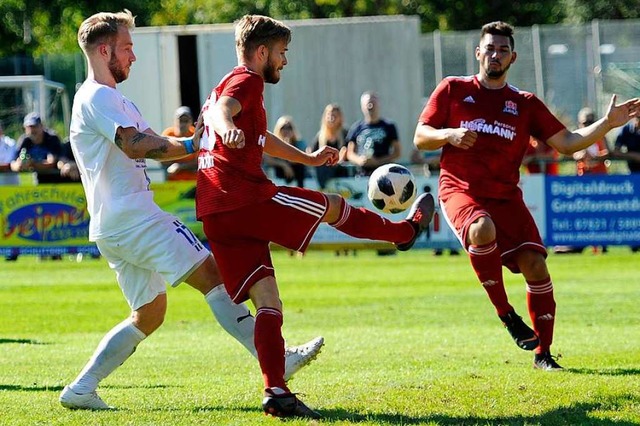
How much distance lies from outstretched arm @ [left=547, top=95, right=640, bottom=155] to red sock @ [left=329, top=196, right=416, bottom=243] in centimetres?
202

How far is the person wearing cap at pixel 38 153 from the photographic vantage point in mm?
20031

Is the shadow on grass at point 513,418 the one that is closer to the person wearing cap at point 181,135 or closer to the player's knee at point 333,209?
the player's knee at point 333,209

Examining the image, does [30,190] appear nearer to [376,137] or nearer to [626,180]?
[376,137]

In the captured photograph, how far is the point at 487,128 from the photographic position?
9.19 m

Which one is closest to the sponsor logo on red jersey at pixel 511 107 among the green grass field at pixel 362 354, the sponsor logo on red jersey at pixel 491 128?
the sponsor logo on red jersey at pixel 491 128

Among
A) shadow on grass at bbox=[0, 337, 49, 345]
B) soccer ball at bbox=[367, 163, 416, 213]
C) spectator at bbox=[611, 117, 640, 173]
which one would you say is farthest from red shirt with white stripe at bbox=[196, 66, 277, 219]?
spectator at bbox=[611, 117, 640, 173]

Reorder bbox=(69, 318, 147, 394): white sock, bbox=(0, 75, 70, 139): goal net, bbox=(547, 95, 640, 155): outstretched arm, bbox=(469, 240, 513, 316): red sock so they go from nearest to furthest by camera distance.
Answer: bbox=(69, 318, 147, 394): white sock < bbox=(547, 95, 640, 155): outstretched arm < bbox=(469, 240, 513, 316): red sock < bbox=(0, 75, 70, 139): goal net

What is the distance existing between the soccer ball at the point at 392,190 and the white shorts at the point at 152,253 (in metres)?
1.50

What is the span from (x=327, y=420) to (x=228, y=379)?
2.05m

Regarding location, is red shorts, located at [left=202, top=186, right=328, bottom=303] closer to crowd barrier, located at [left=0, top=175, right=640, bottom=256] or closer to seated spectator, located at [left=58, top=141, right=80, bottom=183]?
crowd barrier, located at [left=0, top=175, right=640, bottom=256]

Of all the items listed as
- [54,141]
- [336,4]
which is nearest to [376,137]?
[54,141]

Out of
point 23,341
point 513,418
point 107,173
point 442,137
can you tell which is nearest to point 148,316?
point 107,173

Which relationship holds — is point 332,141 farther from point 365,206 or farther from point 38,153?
point 38,153

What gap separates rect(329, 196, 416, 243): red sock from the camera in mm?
7348
